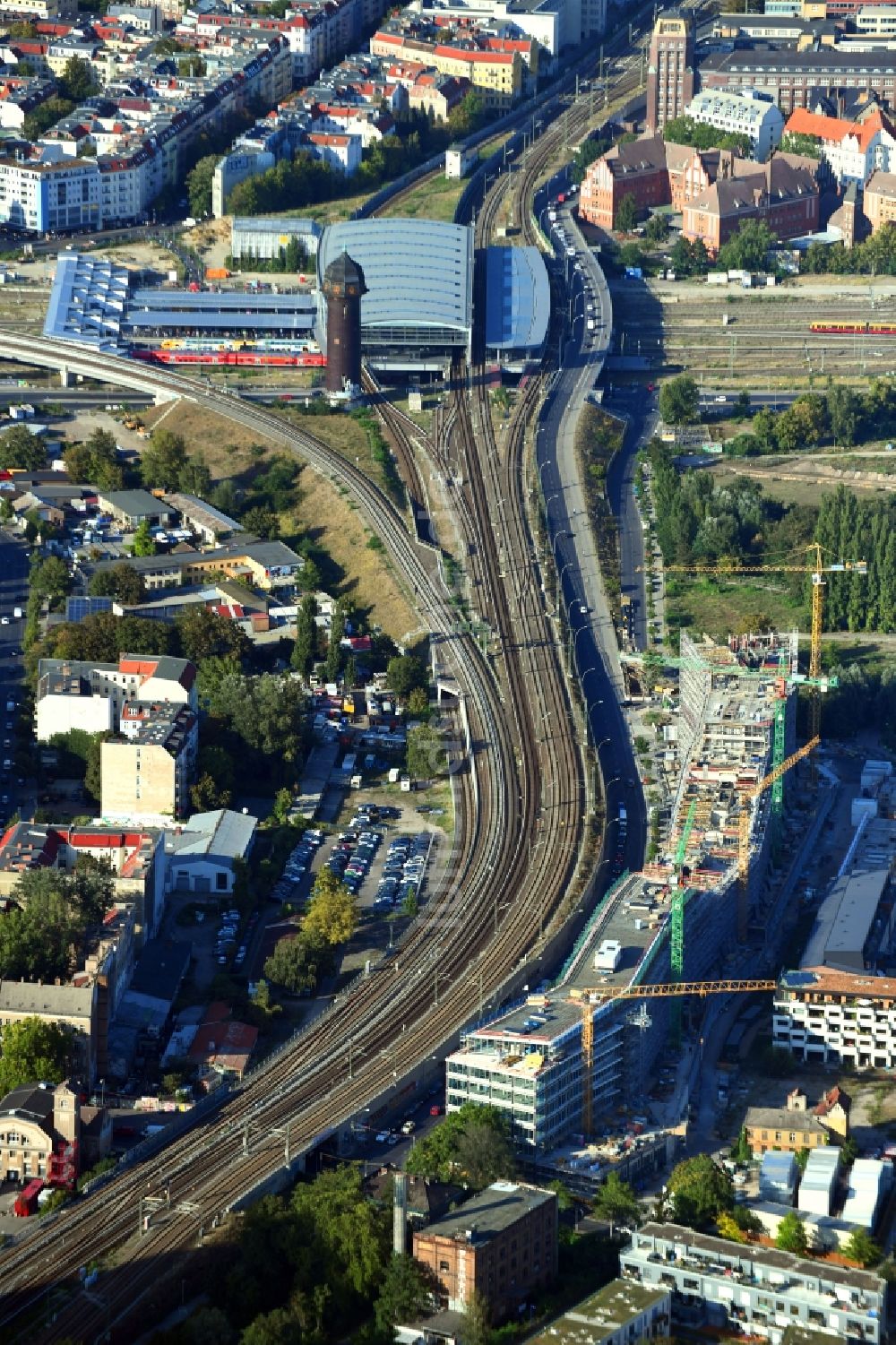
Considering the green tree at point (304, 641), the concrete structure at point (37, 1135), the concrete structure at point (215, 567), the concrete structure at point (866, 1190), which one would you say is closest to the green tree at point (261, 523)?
the concrete structure at point (215, 567)

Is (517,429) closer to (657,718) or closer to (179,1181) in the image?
(657,718)

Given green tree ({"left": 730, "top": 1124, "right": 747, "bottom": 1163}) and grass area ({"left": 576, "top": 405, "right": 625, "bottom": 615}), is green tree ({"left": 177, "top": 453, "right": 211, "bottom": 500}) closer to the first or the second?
grass area ({"left": 576, "top": 405, "right": 625, "bottom": 615})

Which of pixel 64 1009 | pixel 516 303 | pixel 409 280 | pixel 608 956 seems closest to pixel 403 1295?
pixel 64 1009

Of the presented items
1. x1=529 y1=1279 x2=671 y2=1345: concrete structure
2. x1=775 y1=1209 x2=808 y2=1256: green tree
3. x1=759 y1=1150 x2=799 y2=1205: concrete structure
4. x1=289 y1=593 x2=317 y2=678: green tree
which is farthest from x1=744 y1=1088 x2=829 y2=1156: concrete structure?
x1=289 y1=593 x2=317 y2=678: green tree

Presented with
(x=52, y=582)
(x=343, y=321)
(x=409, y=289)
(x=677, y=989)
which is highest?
(x=343, y=321)

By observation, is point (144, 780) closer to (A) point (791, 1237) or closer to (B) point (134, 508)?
(B) point (134, 508)


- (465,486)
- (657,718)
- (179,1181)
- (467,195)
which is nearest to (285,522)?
(465,486)

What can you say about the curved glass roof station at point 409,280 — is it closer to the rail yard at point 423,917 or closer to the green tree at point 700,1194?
the rail yard at point 423,917
